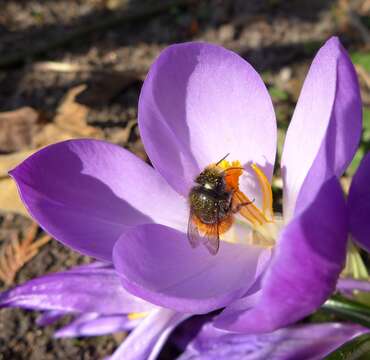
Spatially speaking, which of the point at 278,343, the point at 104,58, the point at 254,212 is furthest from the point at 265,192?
the point at 104,58

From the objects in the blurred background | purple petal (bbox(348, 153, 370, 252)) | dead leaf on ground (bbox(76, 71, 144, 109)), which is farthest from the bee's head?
dead leaf on ground (bbox(76, 71, 144, 109))

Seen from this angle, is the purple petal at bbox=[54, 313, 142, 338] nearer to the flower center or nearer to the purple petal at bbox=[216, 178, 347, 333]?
the flower center

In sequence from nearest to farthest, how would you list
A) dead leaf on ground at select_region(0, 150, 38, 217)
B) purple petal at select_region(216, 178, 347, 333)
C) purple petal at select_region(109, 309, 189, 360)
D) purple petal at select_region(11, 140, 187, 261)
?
purple petal at select_region(216, 178, 347, 333)
purple petal at select_region(11, 140, 187, 261)
purple petal at select_region(109, 309, 189, 360)
dead leaf on ground at select_region(0, 150, 38, 217)

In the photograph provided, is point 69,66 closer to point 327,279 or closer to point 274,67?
point 274,67

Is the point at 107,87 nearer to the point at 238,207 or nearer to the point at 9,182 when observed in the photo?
the point at 9,182

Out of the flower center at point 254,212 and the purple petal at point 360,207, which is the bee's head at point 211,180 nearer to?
the flower center at point 254,212

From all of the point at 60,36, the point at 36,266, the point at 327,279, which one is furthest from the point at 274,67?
the point at 327,279

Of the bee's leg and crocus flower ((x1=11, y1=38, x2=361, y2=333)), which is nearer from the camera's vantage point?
crocus flower ((x1=11, y1=38, x2=361, y2=333))
